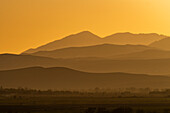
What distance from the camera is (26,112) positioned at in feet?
243

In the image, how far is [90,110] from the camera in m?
74.6

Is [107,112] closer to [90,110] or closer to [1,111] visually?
[90,110]

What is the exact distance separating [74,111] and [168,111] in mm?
11992

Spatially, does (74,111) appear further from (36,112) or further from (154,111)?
(154,111)

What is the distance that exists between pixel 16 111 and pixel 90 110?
31.8 ft

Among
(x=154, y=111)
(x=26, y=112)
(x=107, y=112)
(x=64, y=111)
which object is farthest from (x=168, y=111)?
(x=26, y=112)

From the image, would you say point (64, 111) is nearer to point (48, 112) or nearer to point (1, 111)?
point (48, 112)

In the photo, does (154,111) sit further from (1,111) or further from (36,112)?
(1,111)

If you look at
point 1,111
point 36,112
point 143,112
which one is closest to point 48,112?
point 36,112

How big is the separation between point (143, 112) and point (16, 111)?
53.9ft

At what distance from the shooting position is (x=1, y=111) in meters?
76.2

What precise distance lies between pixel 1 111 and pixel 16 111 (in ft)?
6.31

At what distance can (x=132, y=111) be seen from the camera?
74875 millimetres

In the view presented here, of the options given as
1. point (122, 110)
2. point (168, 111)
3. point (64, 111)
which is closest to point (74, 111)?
point (64, 111)
